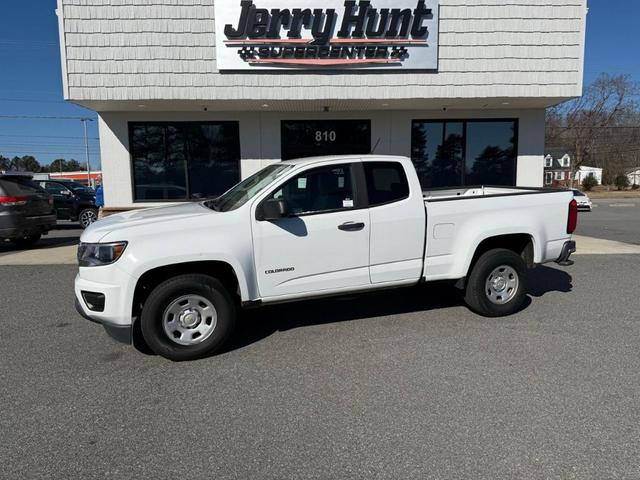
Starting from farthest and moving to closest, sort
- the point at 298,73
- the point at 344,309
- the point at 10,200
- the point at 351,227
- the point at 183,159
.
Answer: the point at 183,159 → the point at 298,73 → the point at 10,200 → the point at 344,309 → the point at 351,227

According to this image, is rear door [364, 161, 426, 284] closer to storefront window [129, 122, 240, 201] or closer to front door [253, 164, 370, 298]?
front door [253, 164, 370, 298]

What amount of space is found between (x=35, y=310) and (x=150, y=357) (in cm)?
263

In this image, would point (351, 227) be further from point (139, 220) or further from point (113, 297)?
point (113, 297)

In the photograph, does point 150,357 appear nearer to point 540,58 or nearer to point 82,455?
point 82,455

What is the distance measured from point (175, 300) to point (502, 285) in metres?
3.67

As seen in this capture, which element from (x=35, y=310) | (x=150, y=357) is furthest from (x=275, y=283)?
(x=35, y=310)

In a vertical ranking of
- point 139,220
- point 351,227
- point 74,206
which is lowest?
point 74,206

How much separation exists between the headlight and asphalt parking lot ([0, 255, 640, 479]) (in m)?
0.94

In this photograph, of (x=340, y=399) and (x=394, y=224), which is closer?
(x=340, y=399)

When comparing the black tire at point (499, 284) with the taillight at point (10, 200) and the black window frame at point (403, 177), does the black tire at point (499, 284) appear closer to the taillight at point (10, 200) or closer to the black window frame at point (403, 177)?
the black window frame at point (403, 177)

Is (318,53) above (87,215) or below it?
above

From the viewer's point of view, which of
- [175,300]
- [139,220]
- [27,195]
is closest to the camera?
[175,300]

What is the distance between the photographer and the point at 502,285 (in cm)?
542

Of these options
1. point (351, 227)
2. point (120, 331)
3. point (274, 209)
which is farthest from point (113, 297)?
point (351, 227)
